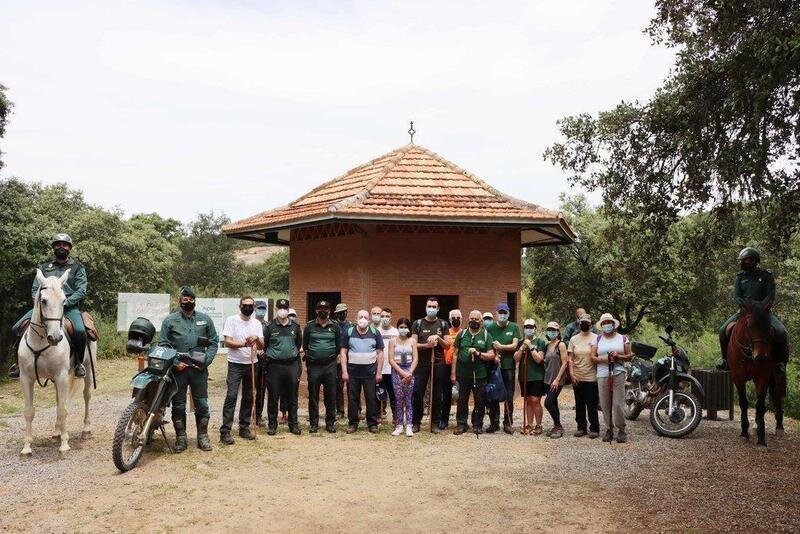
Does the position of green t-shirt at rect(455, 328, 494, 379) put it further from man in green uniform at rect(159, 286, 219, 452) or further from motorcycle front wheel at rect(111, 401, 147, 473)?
motorcycle front wheel at rect(111, 401, 147, 473)

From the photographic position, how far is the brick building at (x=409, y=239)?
12.9 meters

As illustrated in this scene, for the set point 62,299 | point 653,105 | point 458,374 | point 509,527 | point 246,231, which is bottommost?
point 509,527

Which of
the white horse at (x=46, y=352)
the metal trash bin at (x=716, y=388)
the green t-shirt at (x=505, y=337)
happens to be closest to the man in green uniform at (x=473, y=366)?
the green t-shirt at (x=505, y=337)

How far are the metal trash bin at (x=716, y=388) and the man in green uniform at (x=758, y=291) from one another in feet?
5.99

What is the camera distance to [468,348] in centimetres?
980

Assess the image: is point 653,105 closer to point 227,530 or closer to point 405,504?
point 405,504

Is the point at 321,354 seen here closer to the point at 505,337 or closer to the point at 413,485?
the point at 505,337

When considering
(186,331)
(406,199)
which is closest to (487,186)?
(406,199)

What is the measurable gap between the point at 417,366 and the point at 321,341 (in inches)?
61.0

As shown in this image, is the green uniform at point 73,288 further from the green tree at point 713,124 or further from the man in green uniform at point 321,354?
the green tree at point 713,124

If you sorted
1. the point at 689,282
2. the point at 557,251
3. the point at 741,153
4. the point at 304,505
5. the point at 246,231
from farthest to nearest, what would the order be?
the point at 557,251
the point at 689,282
the point at 246,231
the point at 741,153
the point at 304,505

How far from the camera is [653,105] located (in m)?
9.62

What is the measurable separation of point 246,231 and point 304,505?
29.9ft

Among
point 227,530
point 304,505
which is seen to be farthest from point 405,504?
point 227,530
